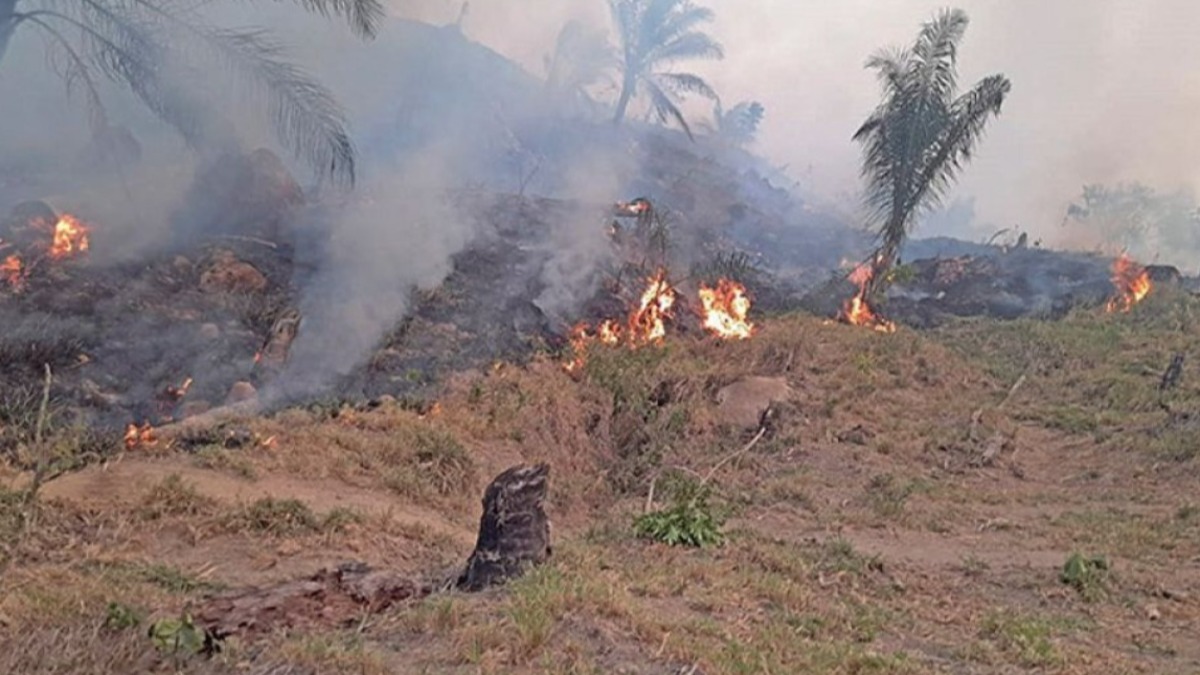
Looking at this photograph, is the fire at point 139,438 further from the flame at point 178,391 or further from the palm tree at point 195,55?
the palm tree at point 195,55

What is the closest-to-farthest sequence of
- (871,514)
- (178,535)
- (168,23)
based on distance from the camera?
(178,535) → (871,514) → (168,23)

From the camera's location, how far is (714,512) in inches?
350

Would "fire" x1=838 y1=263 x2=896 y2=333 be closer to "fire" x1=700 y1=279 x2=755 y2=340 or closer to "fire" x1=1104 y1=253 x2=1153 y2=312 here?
"fire" x1=700 y1=279 x2=755 y2=340

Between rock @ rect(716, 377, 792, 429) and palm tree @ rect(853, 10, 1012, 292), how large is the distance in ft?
23.1

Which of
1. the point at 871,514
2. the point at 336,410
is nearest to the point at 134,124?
the point at 336,410

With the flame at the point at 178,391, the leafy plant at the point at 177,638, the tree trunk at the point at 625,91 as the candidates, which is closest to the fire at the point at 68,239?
the flame at the point at 178,391

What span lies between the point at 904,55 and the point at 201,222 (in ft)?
50.7

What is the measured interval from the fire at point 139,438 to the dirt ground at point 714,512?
137 millimetres

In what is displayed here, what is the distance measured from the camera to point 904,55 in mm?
19562

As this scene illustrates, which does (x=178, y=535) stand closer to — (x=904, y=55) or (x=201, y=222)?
(x=201, y=222)

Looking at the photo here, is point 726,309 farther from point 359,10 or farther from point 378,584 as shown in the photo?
point 378,584

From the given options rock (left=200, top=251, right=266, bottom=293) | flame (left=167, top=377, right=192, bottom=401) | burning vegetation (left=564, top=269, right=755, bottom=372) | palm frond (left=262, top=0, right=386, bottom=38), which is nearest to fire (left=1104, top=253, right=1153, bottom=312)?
burning vegetation (left=564, top=269, right=755, bottom=372)

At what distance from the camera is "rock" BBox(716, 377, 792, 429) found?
12805mm

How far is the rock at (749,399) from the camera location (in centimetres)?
1280
